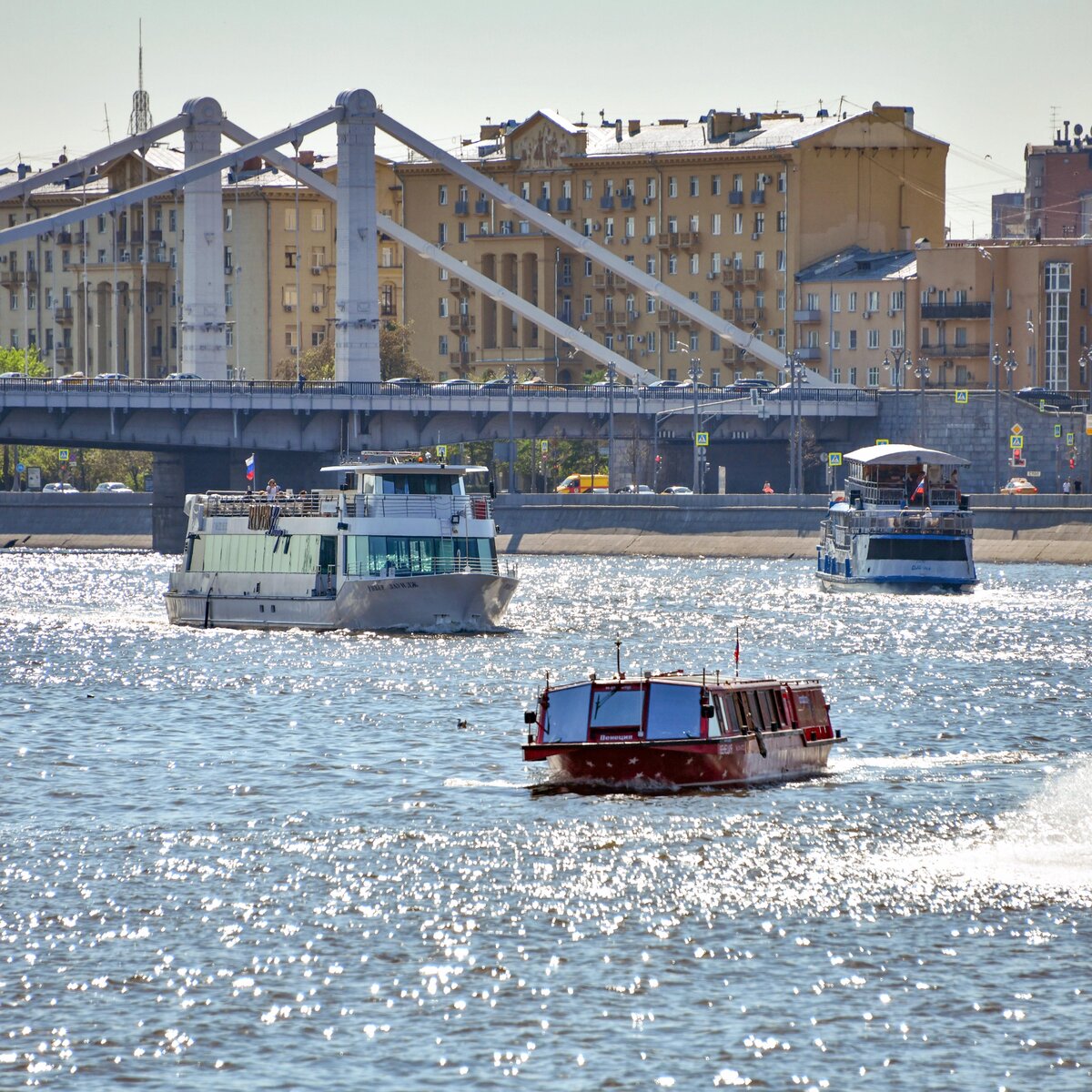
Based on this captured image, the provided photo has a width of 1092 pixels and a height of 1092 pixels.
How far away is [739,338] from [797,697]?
135331 mm

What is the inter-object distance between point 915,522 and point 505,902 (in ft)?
243

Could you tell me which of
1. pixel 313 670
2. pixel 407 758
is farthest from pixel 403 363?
pixel 407 758

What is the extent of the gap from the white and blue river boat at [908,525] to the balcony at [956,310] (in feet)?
238

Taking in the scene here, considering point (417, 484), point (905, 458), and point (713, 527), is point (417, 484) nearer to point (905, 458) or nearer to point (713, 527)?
point (905, 458)

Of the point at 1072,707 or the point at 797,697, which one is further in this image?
the point at 1072,707

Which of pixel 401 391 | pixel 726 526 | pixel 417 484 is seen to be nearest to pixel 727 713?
pixel 417 484

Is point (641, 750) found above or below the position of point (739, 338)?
below

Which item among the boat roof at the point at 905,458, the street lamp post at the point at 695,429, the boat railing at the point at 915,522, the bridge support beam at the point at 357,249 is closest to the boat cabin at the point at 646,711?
the boat roof at the point at 905,458

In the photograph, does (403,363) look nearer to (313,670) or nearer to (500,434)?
(500,434)

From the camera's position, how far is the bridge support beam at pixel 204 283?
152 metres

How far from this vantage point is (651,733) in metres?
43.7

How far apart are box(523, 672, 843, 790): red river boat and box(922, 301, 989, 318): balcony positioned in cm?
13748

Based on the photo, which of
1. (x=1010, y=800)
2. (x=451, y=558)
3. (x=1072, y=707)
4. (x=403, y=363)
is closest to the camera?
(x=1010, y=800)

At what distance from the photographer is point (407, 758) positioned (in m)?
49.5
